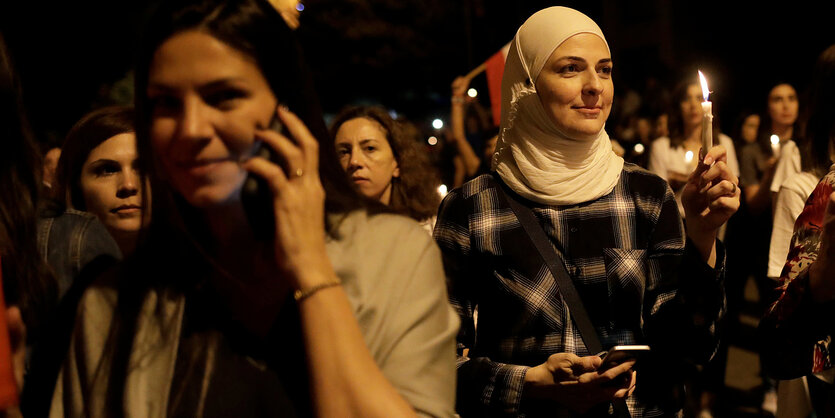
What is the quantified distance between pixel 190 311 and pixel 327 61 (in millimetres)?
28134

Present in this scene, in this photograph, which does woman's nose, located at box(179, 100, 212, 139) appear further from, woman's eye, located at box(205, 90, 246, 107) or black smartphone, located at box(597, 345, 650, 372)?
black smartphone, located at box(597, 345, 650, 372)

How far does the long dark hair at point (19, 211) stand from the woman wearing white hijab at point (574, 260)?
140 cm

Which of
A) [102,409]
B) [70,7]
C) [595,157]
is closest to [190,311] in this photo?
[102,409]

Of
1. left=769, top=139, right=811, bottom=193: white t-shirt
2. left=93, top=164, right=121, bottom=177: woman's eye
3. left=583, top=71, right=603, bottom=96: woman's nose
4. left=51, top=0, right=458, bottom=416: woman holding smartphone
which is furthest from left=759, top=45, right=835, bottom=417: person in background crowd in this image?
left=769, top=139, right=811, bottom=193: white t-shirt

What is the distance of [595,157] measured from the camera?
3.25m

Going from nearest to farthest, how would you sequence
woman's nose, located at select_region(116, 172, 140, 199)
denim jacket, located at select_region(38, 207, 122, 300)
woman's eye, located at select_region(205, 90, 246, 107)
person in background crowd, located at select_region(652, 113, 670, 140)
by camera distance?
1. woman's eye, located at select_region(205, 90, 246, 107)
2. denim jacket, located at select_region(38, 207, 122, 300)
3. woman's nose, located at select_region(116, 172, 140, 199)
4. person in background crowd, located at select_region(652, 113, 670, 140)

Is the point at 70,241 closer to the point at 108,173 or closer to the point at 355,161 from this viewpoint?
the point at 108,173

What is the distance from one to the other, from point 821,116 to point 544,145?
1116 mm

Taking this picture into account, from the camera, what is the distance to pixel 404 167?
17.2 ft

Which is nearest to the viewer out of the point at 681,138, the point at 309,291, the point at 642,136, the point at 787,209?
the point at 309,291

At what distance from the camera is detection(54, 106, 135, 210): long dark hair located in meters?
3.60

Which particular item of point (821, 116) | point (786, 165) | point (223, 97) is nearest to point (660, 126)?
point (786, 165)

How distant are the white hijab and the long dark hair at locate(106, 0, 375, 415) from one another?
4.40 ft

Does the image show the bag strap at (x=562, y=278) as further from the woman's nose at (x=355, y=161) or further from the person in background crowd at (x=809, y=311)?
the woman's nose at (x=355, y=161)
